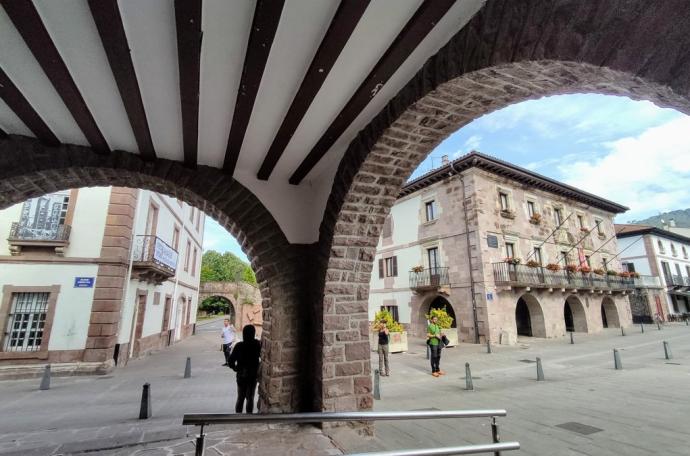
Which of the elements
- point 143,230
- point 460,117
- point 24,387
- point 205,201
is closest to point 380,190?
point 460,117

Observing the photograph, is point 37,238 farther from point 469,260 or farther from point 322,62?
point 469,260

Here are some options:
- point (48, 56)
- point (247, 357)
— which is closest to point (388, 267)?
point (247, 357)

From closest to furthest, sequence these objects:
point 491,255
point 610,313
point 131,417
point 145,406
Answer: point 145,406 → point 131,417 → point 491,255 → point 610,313

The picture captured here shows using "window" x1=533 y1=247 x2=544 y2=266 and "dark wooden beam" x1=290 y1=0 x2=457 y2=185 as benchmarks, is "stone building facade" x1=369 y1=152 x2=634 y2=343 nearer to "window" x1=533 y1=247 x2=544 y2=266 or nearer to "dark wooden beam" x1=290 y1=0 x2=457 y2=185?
"window" x1=533 y1=247 x2=544 y2=266

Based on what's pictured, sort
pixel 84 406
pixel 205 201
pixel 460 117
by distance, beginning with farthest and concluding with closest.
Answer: pixel 84 406 < pixel 205 201 < pixel 460 117

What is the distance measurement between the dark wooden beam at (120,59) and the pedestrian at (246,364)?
260 centimetres

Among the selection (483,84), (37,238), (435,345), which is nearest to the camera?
(483,84)

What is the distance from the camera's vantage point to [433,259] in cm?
1603

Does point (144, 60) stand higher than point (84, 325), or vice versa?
point (144, 60)

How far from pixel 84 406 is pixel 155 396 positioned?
3.50 ft

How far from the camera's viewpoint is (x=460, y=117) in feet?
8.37

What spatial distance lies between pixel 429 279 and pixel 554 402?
9744mm

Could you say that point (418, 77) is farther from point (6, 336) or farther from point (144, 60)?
point (6, 336)

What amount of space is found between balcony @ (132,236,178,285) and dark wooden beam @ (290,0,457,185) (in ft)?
28.0
